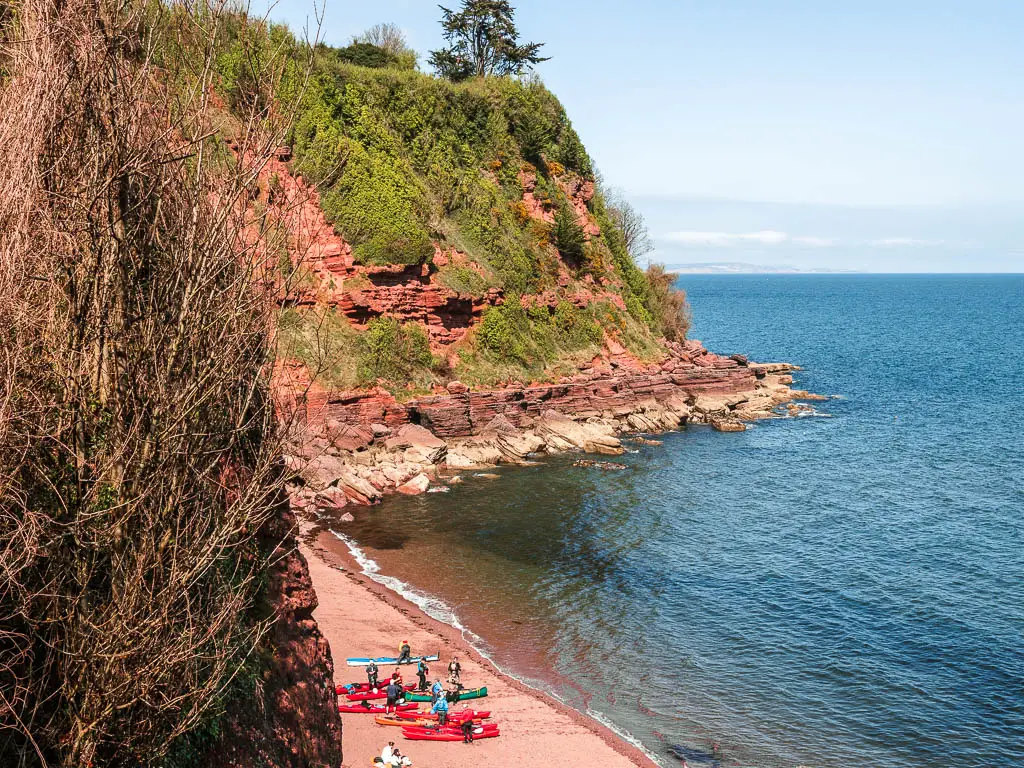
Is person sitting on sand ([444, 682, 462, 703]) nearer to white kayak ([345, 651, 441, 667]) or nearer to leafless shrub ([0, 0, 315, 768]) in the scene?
white kayak ([345, 651, 441, 667])

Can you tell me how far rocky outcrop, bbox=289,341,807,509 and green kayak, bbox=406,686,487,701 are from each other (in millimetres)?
14890

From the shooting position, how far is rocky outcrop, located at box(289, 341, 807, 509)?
4559 cm

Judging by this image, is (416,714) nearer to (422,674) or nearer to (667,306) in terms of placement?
(422,674)

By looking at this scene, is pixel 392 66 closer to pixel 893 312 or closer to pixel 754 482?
pixel 754 482

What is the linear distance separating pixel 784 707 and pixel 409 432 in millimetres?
30539

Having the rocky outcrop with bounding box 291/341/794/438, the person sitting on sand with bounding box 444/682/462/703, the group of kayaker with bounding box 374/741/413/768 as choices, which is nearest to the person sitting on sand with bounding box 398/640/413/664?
the person sitting on sand with bounding box 444/682/462/703

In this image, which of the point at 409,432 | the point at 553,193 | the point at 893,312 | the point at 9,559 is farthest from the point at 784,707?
the point at 893,312

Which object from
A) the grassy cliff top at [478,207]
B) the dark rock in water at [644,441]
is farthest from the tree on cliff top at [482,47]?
the dark rock in water at [644,441]

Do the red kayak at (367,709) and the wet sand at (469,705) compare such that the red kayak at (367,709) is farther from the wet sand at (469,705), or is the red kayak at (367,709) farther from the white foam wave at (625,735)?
the white foam wave at (625,735)

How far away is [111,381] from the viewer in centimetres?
1035

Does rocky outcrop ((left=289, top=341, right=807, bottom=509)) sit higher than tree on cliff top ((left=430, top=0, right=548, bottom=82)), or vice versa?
tree on cliff top ((left=430, top=0, right=548, bottom=82))

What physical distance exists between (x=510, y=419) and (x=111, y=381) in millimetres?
45746

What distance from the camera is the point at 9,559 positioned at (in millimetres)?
9102

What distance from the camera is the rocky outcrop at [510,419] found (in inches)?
1795
